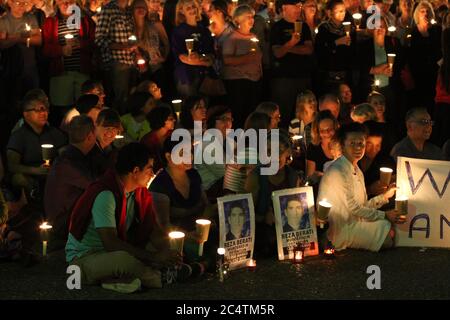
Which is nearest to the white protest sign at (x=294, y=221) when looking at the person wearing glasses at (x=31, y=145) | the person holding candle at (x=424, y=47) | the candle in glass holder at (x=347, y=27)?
the person wearing glasses at (x=31, y=145)

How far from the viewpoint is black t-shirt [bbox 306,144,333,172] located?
1076 cm

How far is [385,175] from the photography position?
949 centimetres

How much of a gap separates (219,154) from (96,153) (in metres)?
1.26

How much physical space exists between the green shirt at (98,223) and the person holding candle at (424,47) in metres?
6.57

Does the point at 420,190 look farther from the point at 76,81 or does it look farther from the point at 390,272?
the point at 76,81

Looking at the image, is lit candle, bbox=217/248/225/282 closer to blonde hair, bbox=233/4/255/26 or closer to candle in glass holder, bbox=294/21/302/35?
blonde hair, bbox=233/4/255/26

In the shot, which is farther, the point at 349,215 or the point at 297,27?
the point at 297,27

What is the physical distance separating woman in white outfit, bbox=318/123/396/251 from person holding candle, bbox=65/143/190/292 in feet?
5.79

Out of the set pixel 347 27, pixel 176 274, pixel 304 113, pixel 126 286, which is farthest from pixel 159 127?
pixel 347 27

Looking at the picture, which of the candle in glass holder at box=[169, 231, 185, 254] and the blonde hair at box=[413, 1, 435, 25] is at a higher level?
the blonde hair at box=[413, 1, 435, 25]

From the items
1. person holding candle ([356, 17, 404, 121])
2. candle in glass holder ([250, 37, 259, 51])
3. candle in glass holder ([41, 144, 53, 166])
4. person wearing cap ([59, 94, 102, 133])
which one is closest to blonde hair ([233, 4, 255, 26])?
candle in glass holder ([250, 37, 259, 51])

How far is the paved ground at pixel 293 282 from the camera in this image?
812 centimetres

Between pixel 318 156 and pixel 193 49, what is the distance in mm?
2686

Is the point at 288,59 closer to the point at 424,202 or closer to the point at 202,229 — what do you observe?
the point at 424,202
